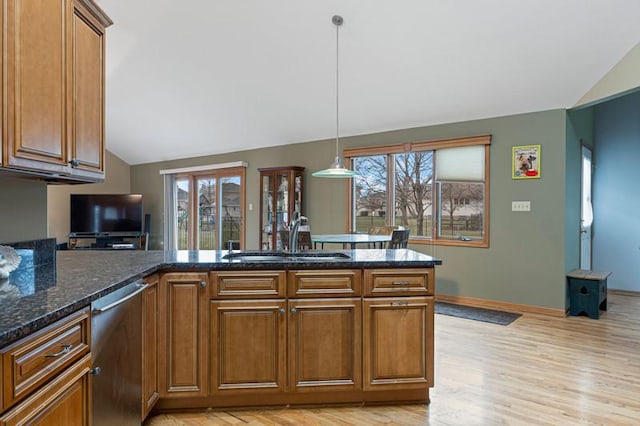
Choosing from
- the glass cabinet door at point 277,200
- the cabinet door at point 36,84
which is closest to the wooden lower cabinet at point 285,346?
the cabinet door at point 36,84

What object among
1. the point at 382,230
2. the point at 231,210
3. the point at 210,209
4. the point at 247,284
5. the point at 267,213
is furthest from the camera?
the point at 210,209

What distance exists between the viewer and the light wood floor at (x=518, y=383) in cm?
226

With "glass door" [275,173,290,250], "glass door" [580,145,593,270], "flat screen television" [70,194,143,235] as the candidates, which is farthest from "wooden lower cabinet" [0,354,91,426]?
"flat screen television" [70,194,143,235]

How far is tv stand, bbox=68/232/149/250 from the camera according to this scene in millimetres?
7730

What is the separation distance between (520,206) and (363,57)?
→ 8.09 feet

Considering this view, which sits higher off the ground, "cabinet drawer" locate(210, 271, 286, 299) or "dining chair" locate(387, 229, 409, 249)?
"dining chair" locate(387, 229, 409, 249)

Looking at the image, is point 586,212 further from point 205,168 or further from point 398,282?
point 205,168

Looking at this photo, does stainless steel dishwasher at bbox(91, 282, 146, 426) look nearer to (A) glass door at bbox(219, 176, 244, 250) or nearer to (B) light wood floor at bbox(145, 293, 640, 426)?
(B) light wood floor at bbox(145, 293, 640, 426)

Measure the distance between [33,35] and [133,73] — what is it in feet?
14.1

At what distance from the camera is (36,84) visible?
5.17 feet

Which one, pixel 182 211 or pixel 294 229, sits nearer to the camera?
pixel 294 229

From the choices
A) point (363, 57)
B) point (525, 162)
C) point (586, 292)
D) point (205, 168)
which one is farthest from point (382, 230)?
point (205, 168)

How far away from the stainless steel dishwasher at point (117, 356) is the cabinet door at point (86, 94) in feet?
2.15

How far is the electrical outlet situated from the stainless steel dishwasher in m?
4.17
